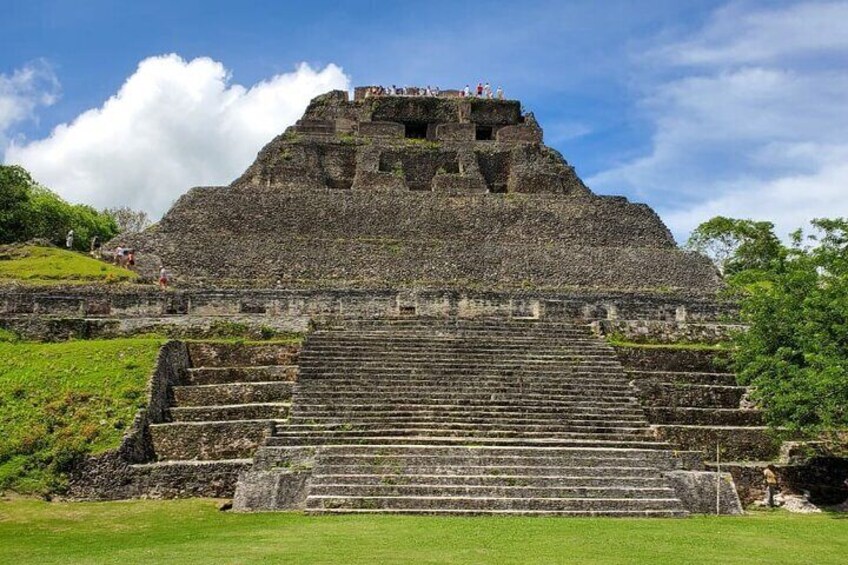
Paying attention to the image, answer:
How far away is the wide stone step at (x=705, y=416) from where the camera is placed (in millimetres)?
14555

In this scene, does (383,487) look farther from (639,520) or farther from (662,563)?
(662,563)

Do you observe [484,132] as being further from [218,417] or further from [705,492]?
[705,492]

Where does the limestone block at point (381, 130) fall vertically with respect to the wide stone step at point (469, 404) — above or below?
above

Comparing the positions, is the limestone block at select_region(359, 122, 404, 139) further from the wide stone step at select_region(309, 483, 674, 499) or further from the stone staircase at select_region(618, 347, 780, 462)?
the wide stone step at select_region(309, 483, 674, 499)

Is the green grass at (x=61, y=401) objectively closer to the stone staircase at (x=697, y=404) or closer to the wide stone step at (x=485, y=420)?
the wide stone step at (x=485, y=420)

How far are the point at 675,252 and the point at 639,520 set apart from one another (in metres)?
15.7

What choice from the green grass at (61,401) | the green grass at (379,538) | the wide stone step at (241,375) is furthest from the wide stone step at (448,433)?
the green grass at (61,401)

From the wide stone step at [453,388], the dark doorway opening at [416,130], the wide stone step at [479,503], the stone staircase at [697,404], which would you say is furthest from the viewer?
A: the dark doorway opening at [416,130]

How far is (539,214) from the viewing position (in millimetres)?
26797

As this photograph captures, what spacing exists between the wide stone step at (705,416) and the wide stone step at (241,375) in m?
6.25

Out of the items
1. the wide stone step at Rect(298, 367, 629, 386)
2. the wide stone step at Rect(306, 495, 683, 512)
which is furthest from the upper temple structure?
the wide stone step at Rect(306, 495, 683, 512)

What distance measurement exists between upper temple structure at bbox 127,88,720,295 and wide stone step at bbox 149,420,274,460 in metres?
8.87

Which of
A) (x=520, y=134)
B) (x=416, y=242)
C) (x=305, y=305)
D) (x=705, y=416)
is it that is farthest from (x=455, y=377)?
(x=520, y=134)

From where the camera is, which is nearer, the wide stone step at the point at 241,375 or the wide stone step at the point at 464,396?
the wide stone step at the point at 464,396
